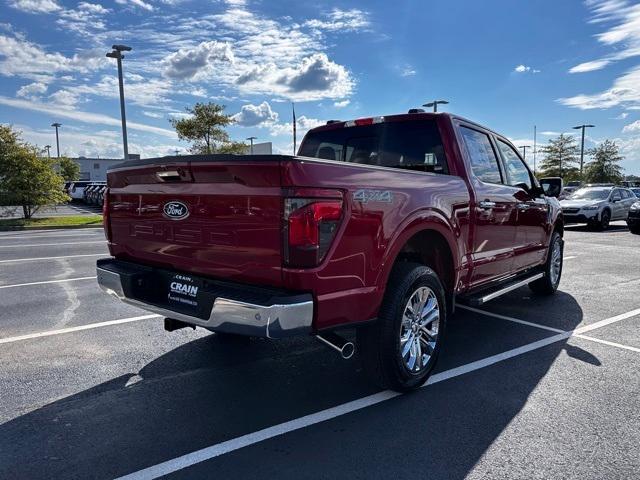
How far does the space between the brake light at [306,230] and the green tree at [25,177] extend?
20.3 m

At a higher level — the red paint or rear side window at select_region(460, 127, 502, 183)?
rear side window at select_region(460, 127, 502, 183)

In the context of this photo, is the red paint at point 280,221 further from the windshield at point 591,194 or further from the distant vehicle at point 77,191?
the distant vehicle at point 77,191

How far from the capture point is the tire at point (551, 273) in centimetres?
653

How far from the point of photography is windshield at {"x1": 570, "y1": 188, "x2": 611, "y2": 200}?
Result: 18.2 metres

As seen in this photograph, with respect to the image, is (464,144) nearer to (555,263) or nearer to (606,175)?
(555,263)

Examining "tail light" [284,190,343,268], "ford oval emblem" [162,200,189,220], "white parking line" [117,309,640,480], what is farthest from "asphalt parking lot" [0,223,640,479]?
"ford oval emblem" [162,200,189,220]

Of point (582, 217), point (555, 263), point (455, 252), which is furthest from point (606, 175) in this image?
point (455, 252)

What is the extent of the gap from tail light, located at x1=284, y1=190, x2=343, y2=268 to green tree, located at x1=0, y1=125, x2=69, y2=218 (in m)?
20.4

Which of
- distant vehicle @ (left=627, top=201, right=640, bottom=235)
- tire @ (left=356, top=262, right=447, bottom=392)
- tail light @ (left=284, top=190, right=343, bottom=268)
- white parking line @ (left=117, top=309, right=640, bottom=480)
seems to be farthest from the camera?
distant vehicle @ (left=627, top=201, right=640, bottom=235)

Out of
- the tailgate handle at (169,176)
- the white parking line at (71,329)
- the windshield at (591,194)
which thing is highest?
the tailgate handle at (169,176)

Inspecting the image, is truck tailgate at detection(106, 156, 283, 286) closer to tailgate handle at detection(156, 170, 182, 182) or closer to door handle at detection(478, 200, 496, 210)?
tailgate handle at detection(156, 170, 182, 182)

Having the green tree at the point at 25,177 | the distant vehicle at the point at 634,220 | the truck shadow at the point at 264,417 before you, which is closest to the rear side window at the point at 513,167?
the truck shadow at the point at 264,417

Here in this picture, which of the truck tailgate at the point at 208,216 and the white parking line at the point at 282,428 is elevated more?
the truck tailgate at the point at 208,216

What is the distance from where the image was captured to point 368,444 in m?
2.88
